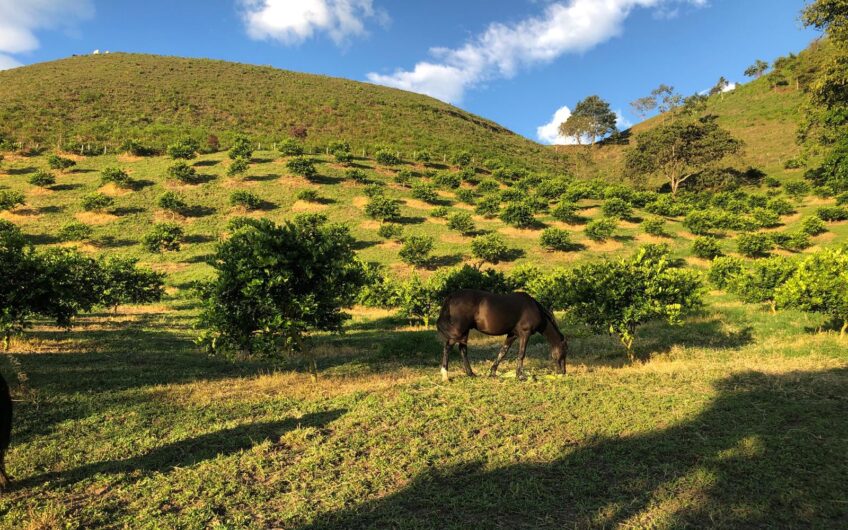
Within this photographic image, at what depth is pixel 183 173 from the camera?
52219mm

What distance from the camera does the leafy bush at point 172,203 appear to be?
4616 cm

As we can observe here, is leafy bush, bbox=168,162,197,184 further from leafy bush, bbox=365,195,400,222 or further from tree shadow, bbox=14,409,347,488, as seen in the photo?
tree shadow, bbox=14,409,347,488

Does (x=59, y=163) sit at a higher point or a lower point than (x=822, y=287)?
higher

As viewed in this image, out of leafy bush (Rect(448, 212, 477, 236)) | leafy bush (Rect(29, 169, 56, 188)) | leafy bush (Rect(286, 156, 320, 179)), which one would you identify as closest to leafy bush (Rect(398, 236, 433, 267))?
leafy bush (Rect(448, 212, 477, 236))

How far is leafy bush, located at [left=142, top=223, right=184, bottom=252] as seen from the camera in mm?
40656

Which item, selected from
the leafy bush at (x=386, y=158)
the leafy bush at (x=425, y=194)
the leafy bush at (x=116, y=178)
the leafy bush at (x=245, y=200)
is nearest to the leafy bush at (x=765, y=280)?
the leafy bush at (x=425, y=194)

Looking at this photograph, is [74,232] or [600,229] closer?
→ [74,232]

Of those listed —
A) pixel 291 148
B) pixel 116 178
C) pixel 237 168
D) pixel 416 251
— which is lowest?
pixel 416 251

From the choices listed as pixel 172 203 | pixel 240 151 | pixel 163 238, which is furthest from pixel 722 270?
pixel 240 151

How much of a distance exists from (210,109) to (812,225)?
10058 cm

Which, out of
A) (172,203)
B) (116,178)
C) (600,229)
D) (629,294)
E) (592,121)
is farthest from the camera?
(592,121)

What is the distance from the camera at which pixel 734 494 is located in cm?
554

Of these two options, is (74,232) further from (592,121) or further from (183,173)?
(592,121)

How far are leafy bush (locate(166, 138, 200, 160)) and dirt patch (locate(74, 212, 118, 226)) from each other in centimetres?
1549
